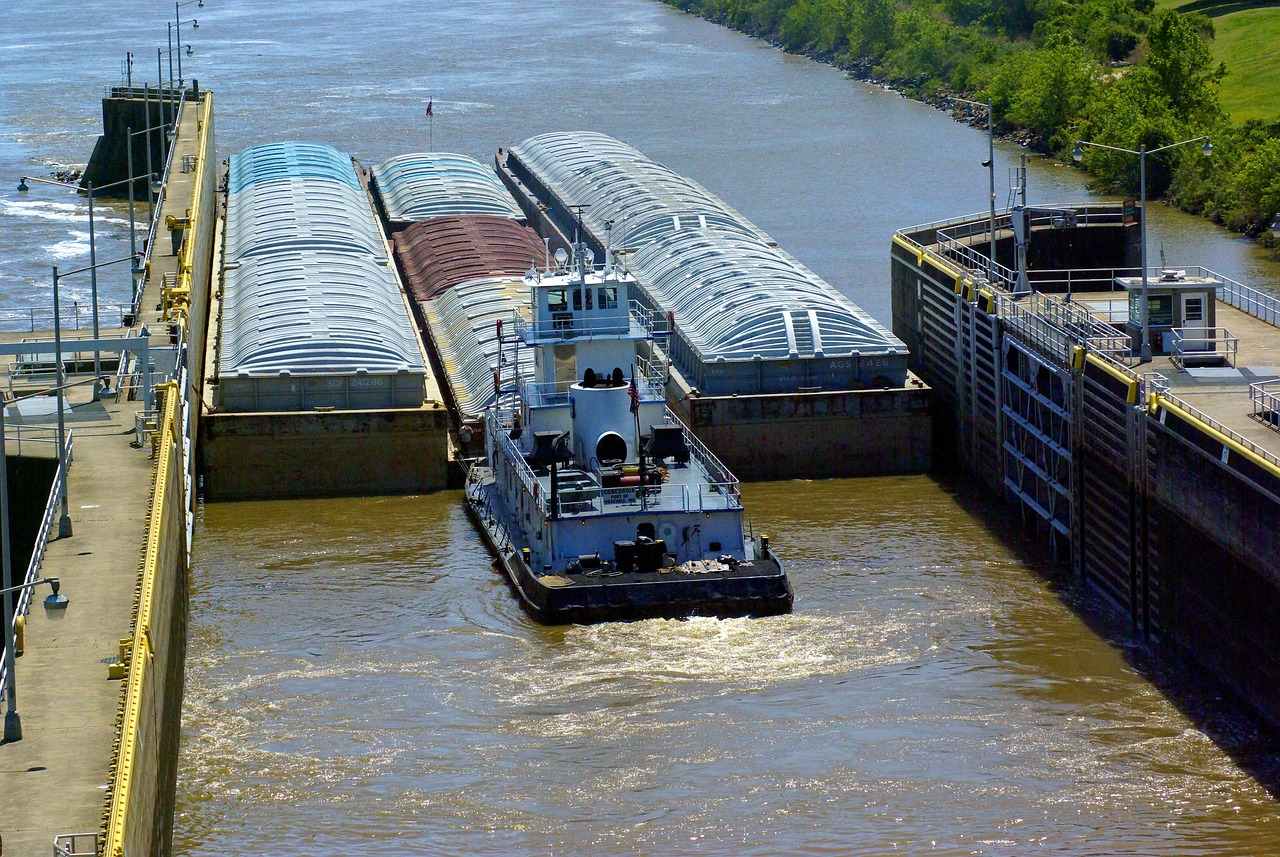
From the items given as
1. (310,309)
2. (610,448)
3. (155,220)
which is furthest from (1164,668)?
(155,220)

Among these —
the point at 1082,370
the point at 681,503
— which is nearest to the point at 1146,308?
the point at 1082,370

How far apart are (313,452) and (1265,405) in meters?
20.3

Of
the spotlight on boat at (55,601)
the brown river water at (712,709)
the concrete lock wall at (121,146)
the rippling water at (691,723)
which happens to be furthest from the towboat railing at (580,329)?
the concrete lock wall at (121,146)

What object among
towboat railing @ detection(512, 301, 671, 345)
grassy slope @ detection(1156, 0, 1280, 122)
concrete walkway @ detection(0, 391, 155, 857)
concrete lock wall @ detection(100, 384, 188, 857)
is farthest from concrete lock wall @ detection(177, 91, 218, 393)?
grassy slope @ detection(1156, 0, 1280, 122)

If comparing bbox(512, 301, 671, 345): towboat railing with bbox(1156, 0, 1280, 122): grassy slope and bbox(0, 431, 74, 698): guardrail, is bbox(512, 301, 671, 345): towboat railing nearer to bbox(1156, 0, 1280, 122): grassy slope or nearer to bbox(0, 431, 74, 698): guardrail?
bbox(0, 431, 74, 698): guardrail

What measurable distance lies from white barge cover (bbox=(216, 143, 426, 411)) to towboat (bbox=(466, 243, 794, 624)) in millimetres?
3218

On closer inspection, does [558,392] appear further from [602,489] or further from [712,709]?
[712,709]

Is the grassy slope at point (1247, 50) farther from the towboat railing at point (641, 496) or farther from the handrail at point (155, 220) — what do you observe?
the towboat railing at point (641, 496)

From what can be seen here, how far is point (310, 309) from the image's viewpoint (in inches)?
1893

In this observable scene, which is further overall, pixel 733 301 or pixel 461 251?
pixel 461 251

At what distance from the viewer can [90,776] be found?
22875 millimetres

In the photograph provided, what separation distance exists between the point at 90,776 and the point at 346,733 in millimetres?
8779

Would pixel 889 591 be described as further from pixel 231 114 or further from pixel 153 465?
pixel 231 114

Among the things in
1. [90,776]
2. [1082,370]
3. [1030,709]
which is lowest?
[1030,709]
